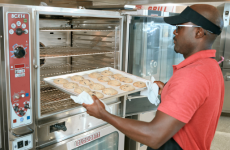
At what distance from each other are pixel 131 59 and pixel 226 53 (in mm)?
2708

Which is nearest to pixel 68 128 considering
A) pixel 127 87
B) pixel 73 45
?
pixel 127 87

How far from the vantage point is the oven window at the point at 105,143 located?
2.17 m

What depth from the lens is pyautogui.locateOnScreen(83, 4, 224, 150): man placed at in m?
1.05

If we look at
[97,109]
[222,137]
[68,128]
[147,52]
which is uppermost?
[147,52]

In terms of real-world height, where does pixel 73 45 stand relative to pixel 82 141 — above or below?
above

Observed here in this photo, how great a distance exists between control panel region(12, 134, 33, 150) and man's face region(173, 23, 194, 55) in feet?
4.01

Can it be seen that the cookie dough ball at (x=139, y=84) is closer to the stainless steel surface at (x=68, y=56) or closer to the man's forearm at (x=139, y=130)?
the stainless steel surface at (x=68, y=56)

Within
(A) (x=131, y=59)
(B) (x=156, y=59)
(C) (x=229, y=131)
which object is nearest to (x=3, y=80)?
(A) (x=131, y=59)

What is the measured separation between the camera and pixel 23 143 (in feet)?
→ 5.19

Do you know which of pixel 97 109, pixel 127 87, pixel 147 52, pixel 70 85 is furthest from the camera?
pixel 147 52

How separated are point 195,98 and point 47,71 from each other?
5.90 ft

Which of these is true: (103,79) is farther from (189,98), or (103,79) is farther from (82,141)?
(189,98)

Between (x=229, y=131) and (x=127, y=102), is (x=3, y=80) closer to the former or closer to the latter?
(x=127, y=102)

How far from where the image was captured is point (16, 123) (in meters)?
1.51
